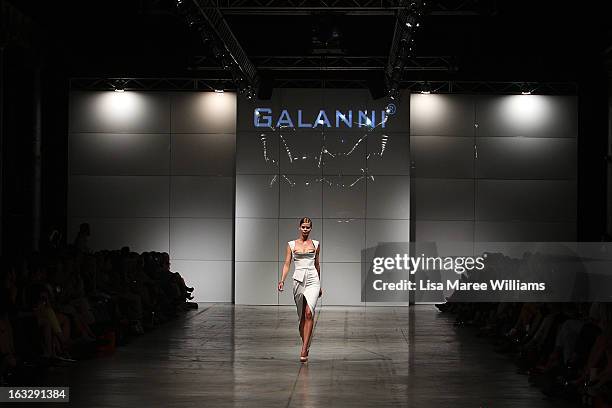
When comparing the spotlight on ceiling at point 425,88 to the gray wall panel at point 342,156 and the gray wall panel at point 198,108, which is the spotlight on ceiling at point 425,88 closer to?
the gray wall panel at point 342,156

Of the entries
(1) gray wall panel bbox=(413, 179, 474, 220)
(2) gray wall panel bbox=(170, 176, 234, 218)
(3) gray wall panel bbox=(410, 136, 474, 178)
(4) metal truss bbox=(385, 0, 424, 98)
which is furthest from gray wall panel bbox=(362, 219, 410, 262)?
(2) gray wall panel bbox=(170, 176, 234, 218)

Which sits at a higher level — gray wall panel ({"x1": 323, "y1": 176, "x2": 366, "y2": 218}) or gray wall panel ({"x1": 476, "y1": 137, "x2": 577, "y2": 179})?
gray wall panel ({"x1": 476, "y1": 137, "x2": 577, "y2": 179})

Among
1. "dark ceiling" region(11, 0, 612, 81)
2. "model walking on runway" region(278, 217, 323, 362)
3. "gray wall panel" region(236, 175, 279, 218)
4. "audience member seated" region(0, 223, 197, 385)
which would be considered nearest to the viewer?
"audience member seated" region(0, 223, 197, 385)

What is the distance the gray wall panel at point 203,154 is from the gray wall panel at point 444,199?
129 inches

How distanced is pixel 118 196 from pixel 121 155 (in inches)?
28.2

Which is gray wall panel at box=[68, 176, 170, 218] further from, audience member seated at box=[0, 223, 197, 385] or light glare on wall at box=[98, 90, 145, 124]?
audience member seated at box=[0, 223, 197, 385]

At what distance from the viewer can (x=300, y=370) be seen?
9117mm

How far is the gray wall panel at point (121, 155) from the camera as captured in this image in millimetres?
18312

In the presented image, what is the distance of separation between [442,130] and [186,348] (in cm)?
874

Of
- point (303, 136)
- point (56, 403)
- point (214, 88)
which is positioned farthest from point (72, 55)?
point (56, 403)

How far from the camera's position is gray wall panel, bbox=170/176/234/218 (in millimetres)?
18328

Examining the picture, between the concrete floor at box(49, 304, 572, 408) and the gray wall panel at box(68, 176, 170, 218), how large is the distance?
15.4ft

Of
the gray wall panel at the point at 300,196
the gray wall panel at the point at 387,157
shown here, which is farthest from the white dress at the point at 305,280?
the gray wall panel at the point at 387,157

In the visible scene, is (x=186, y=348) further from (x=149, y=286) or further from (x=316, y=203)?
(x=316, y=203)
